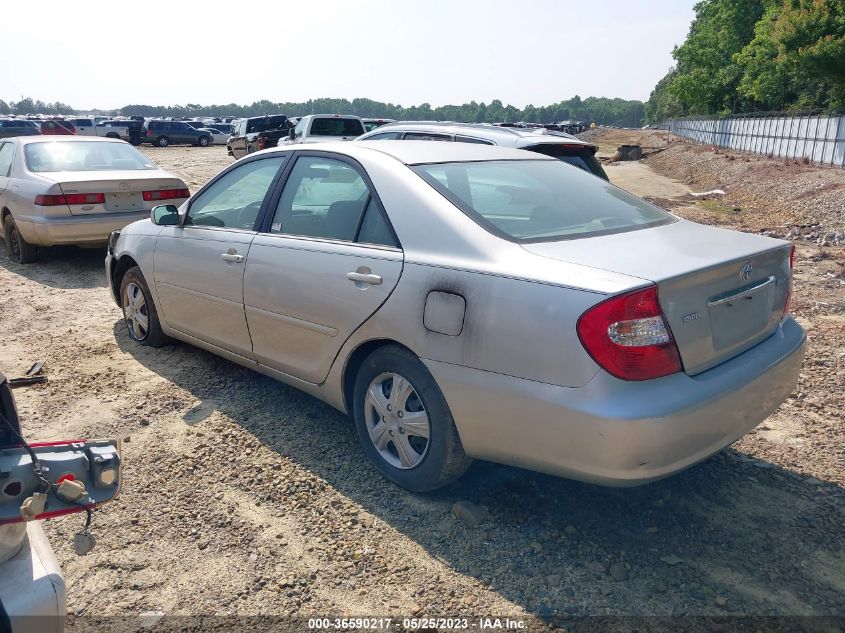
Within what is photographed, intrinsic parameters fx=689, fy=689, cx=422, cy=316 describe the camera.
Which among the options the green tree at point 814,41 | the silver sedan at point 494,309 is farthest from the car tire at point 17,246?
the green tree at point 814,41

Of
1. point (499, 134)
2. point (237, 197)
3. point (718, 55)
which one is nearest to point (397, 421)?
point (237, 197)

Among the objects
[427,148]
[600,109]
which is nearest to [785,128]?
[427,148]

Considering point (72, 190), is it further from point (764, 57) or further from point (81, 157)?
point (764, 57)

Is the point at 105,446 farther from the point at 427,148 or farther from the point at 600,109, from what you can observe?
the point at 600,109

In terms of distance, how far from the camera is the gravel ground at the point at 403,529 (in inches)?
105

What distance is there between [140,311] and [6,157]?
5201 millimetres

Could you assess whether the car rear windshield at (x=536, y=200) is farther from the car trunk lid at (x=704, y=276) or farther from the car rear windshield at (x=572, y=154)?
the car rear windshield at (x=572, y=154)

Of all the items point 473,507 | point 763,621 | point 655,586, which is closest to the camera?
point 763,621

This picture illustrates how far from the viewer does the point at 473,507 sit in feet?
10.6

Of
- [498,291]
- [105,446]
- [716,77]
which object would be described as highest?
[716,77]

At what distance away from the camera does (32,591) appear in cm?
184

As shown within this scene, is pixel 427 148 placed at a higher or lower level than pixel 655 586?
higher

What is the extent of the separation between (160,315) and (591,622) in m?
3.75

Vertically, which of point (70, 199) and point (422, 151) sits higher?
point (422, 151)
